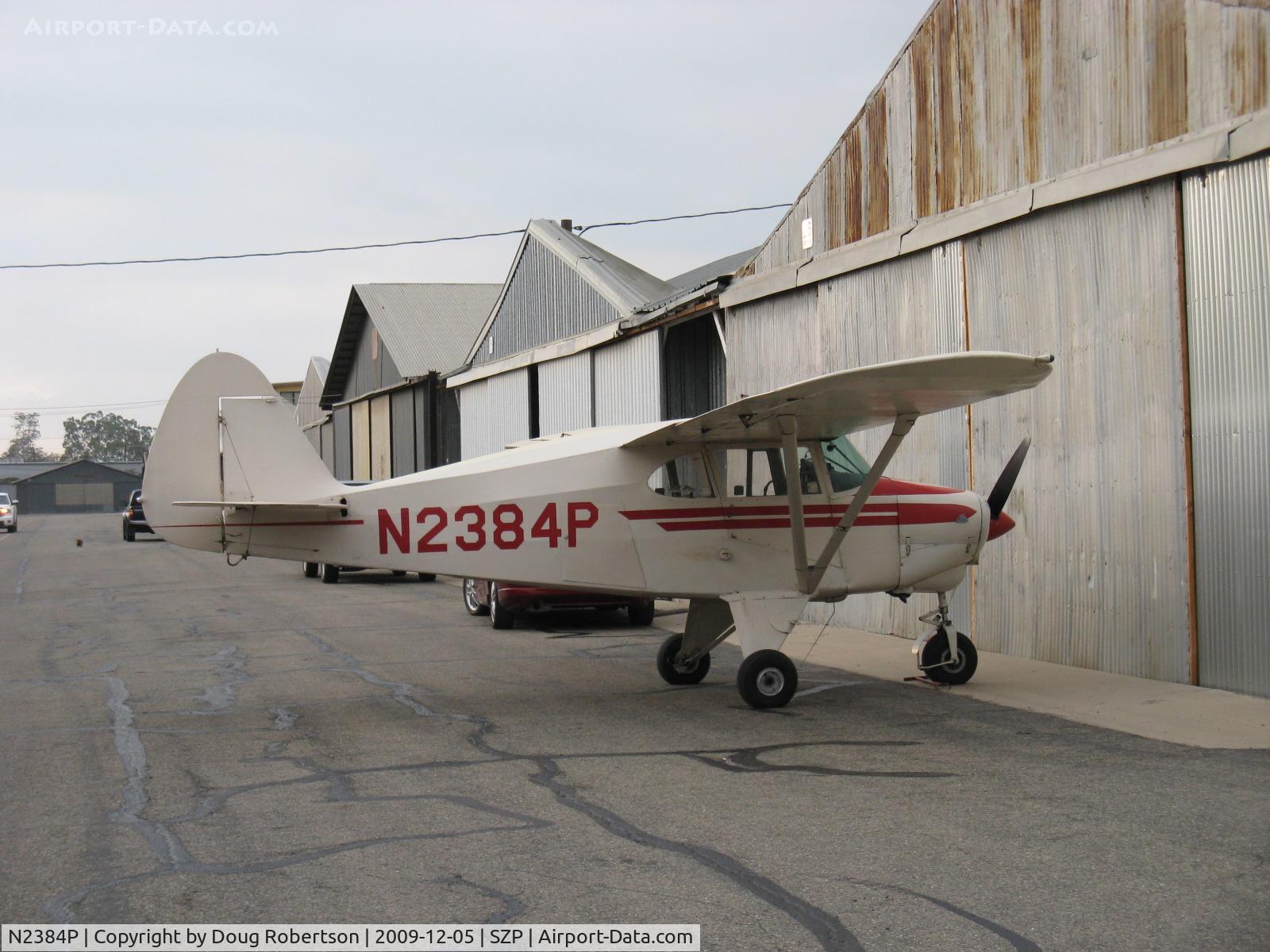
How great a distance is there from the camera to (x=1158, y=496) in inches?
414

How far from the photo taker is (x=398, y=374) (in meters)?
44.4

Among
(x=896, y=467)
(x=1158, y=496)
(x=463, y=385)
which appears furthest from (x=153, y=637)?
(x=463, y=385)

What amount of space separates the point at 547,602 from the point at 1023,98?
8.32 meters

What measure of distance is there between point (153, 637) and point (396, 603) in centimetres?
522

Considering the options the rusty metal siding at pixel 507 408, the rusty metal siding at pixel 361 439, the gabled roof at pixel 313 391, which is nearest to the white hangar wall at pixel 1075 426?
the rusty metal siding at pixel 507 408

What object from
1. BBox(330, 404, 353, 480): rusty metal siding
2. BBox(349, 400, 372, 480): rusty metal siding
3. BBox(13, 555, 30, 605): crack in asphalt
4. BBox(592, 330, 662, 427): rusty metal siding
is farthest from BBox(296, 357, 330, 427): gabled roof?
BBox(592, 330, 662, 427): rusty metal siding

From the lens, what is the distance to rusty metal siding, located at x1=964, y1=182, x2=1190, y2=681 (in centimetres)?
1044

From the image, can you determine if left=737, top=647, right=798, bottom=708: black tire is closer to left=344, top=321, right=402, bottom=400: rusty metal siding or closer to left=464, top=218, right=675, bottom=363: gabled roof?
left=464, top=218, right=675, bottom=363: gabled roof

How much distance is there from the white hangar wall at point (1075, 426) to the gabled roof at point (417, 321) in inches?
1146

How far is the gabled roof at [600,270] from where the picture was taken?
75.5ft

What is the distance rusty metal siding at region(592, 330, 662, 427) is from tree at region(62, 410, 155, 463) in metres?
174

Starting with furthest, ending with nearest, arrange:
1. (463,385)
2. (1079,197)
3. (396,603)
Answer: (463,385) < (396,603) < (1079,197)

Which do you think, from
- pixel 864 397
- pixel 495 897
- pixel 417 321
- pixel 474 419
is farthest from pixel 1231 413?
pixel 417 321

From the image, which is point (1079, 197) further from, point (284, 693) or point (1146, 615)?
point (284, 693)
